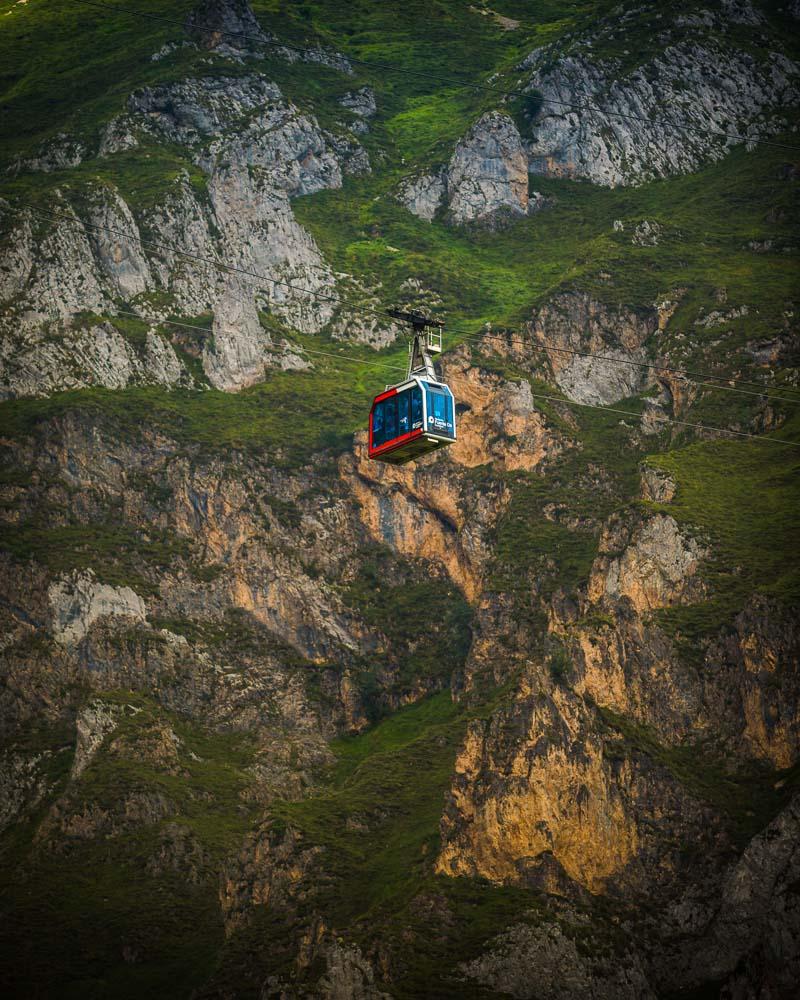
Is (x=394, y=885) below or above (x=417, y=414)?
below

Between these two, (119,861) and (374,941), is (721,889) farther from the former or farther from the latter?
(119,861)

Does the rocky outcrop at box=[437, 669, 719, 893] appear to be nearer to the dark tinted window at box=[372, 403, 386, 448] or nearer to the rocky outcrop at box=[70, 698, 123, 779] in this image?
the rocky outcrop at box=[70, 698, 123, 779]

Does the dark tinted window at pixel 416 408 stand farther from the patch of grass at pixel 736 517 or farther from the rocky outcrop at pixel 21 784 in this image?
the rocky outcrop at pixel 21 784

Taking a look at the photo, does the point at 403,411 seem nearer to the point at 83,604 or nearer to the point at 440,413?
the point at 440,413

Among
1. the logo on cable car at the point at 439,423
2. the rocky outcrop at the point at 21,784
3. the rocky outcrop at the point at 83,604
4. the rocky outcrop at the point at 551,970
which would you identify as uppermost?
the rocky outcrop at the point at 83,604

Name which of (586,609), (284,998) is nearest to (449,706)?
(586,609)

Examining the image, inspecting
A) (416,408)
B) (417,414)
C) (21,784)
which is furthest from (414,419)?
(21,784)

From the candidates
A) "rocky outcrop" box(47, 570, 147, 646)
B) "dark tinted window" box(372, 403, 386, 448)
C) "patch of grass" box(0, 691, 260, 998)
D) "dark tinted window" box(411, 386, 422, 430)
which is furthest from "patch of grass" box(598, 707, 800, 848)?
"dark tinted window" box(411, 386, 422, 430)

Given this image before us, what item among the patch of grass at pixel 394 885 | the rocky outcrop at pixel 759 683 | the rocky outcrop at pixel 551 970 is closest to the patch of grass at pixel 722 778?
the rocky outcrop at pixel 759 683
